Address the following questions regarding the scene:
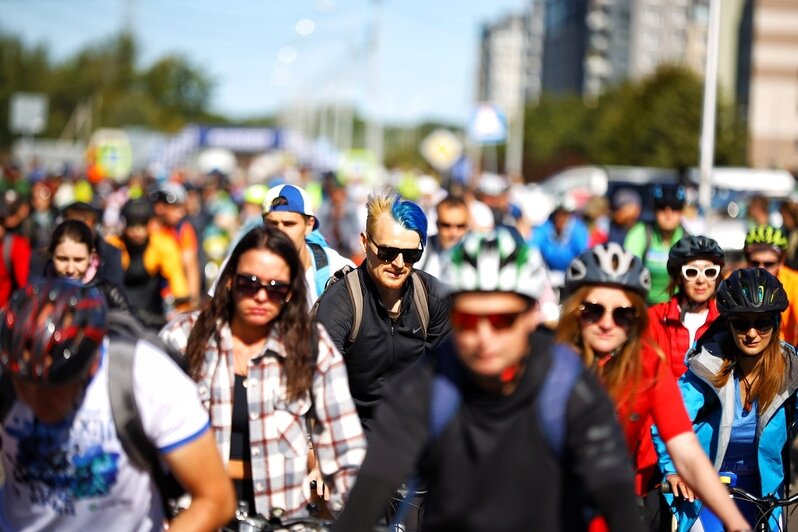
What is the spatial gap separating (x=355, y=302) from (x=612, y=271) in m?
2.10

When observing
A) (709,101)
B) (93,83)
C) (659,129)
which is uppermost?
(93,83)

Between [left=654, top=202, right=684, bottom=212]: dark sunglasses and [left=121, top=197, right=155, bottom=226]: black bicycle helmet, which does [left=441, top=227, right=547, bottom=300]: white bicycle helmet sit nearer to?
[left=654, top=202, right=684, bottom=212]: dark sunglasses

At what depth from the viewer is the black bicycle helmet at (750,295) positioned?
19.3 ft

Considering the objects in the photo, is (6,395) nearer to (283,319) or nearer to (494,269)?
(283,319)

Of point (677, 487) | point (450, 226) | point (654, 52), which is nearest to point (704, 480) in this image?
point (677, 487)

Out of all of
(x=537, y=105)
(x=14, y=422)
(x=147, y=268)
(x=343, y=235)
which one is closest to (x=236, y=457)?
(x=14, y=422)

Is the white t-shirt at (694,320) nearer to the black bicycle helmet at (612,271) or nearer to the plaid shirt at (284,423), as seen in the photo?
the black bicycle helmet at (612,271)

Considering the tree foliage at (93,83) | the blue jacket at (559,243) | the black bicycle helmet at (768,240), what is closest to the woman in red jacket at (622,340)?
the black bicycle helmet at (768,240)

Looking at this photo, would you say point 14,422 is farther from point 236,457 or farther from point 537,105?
point 537,105

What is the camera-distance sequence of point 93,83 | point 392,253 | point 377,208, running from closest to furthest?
point 392,253 → point 377,208 → point 93,83

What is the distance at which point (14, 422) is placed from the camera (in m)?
3.65

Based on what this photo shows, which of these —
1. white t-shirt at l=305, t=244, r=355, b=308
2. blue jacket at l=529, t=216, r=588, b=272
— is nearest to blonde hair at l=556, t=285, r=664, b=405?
white t-shirt at l=305, t=244, r=355, b=308

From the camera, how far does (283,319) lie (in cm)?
451

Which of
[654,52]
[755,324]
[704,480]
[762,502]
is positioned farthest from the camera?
[654,52]
